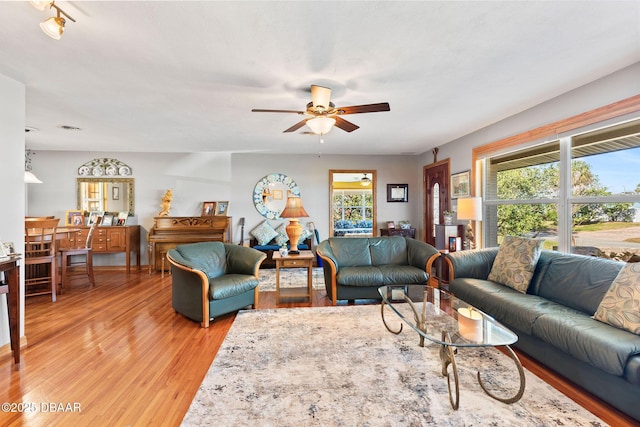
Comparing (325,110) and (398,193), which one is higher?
(325,110)

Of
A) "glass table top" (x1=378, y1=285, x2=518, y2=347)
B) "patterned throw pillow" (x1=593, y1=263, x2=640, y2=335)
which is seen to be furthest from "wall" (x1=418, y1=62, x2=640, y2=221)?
"glass table top" (x1=378, y1=285, x2=518, y2=347)

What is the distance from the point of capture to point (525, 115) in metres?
3.53

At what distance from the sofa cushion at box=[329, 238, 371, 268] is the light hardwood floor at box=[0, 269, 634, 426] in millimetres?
629

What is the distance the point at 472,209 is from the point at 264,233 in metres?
3.87

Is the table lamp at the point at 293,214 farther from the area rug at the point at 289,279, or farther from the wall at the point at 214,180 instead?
the wall at the point at 214,180

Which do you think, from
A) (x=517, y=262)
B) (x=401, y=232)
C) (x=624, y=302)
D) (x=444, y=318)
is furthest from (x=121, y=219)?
(x=624, y=302)

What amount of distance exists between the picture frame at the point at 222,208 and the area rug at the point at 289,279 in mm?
1472

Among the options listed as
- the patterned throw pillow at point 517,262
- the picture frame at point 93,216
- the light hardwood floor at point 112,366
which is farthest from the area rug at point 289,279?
the picture frame at point 93,216

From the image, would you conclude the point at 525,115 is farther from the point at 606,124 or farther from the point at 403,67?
the point at 403,67

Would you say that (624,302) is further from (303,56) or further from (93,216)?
(93,216)

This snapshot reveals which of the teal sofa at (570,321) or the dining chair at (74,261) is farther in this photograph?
the dining chair at (74,261)

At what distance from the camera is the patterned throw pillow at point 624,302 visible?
1.84 m

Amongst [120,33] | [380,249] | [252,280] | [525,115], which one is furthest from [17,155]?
[525,115]

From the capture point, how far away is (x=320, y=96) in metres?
2.61
